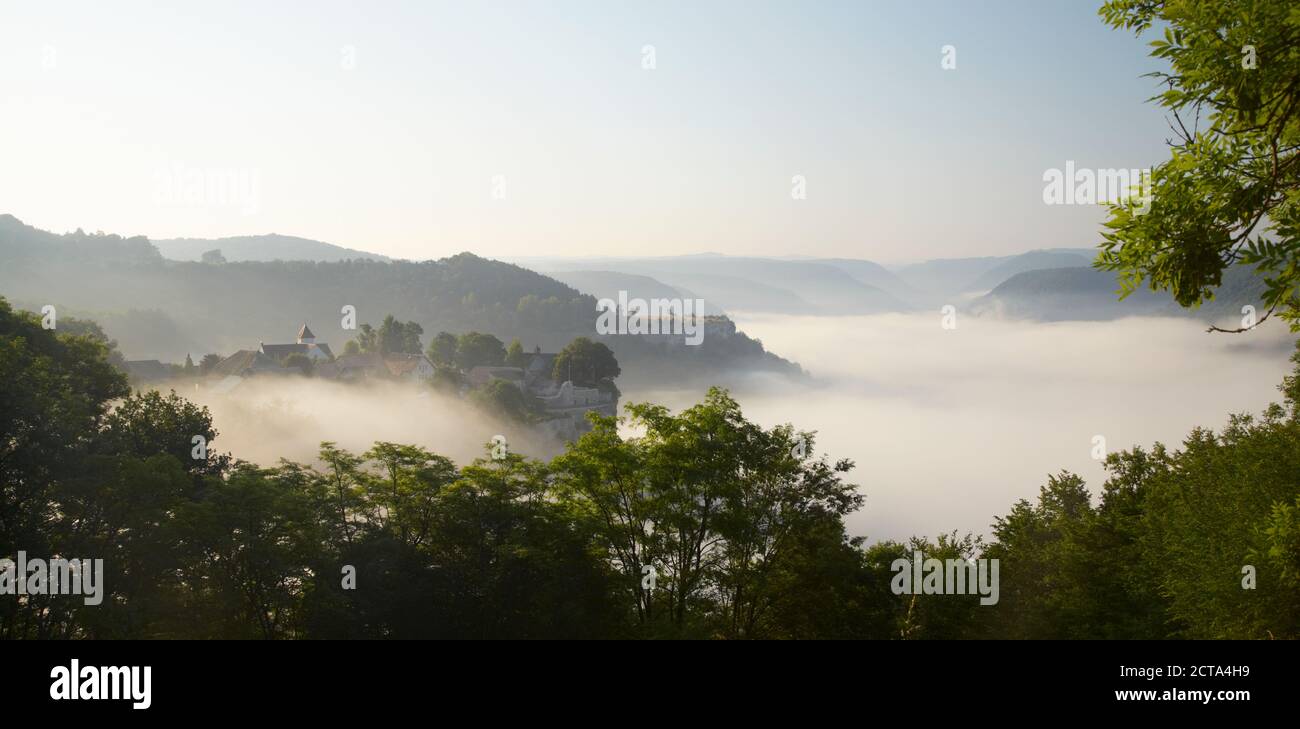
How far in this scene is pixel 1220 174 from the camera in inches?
233

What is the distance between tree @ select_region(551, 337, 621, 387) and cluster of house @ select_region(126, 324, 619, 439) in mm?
1945

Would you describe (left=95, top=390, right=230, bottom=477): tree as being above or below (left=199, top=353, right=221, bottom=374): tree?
below

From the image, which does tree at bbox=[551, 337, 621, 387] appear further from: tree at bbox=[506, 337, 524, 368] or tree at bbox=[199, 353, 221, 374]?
tree at bbox=[199, 353, 221, 374]

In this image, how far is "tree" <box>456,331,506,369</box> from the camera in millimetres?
133250

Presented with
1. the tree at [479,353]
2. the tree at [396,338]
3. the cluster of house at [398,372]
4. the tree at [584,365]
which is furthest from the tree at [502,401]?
the tree at [396,338]

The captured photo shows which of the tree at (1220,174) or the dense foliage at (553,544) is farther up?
the tree at (1220,174)

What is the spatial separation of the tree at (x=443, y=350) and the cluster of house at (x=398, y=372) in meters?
12.2

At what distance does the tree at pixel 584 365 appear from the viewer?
116062 millimetres

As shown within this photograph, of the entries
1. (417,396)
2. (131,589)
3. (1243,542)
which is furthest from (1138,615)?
(417,396)

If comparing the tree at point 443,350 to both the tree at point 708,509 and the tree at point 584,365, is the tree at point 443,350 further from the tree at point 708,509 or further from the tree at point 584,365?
the tree at point 708,509
